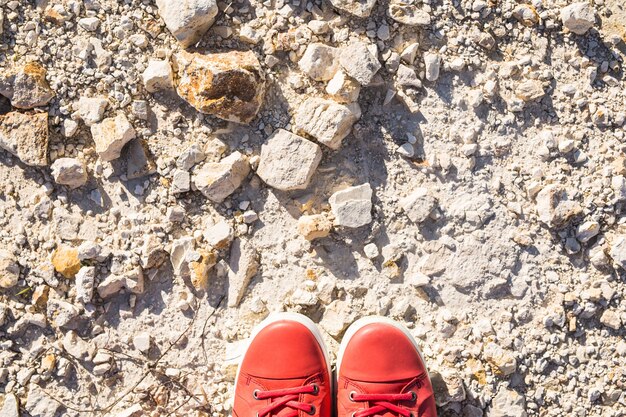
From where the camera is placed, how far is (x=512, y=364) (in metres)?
1.86

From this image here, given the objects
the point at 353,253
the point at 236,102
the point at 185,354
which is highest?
the point at 236,102

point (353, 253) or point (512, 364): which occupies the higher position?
point (353, 253)

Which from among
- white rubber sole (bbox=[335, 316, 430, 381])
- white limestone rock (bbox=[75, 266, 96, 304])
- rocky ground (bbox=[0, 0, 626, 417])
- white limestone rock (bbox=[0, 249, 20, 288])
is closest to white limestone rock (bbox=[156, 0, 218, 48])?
rocky ground (bbox=[0, 0, 626, 417])

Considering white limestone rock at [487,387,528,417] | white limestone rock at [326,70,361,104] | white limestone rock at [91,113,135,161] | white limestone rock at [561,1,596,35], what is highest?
white limestone rock at [561,1,596,35]

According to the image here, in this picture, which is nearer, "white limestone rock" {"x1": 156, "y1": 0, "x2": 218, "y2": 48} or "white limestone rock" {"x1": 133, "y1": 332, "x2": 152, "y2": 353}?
"white limestone rock" {"x1": 156, "y1": 0, "x2": 218, "y2": 48}

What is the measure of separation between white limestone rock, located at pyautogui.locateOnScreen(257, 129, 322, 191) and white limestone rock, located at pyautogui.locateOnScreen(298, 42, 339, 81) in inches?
8.0

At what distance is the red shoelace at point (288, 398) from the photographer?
6.18 ft

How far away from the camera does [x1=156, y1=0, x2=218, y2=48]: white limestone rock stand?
1.83 metres

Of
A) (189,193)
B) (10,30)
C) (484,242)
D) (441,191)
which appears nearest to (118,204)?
(189,193)

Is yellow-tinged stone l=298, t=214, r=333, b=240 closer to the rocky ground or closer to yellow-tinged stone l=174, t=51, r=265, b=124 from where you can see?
the rocky ground

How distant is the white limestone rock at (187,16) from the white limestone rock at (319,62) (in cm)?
31

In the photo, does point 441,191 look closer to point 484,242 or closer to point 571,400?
point 484,242

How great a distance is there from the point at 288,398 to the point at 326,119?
2.89 feet

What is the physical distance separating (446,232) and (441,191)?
13 cm
